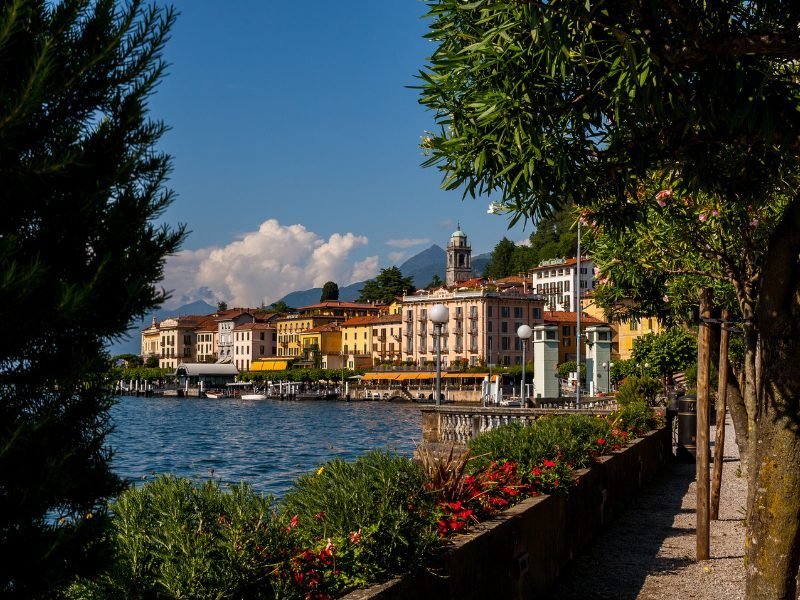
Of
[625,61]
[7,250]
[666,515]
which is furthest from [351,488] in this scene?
[666,515]

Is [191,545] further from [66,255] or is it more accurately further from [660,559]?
[660,559]

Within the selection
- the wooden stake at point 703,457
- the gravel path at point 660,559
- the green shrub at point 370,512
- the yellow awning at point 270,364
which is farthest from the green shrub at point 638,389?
the yellow awning at point 270,364

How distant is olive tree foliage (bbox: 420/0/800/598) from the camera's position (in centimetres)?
582

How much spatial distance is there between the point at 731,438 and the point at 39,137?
3159 centimetres

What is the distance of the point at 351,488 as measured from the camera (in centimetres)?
620

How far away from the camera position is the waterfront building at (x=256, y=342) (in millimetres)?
189750

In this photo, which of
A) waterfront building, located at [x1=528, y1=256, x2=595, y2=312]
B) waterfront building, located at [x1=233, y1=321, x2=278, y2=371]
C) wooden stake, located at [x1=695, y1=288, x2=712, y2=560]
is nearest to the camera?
wooden stake, located at [x1=695, y1=288, x2=712, y2=560]

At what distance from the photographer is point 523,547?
27.3 ft

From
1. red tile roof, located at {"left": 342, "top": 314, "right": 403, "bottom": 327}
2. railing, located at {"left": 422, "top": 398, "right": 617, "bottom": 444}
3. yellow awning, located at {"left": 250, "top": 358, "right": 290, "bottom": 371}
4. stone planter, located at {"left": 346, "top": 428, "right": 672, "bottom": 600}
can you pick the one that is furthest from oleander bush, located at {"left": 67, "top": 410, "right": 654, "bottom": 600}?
yellow awning, located at {"left": 250, "top": 358, "right": 290, "bottom": 371}

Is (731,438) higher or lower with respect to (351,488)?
lower

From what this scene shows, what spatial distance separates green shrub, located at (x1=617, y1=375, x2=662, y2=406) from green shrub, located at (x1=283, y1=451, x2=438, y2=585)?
21.2 m

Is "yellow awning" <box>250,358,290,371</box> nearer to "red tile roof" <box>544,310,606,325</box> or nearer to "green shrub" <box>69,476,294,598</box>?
"red tile roof" <box>544,310,606,325</box>

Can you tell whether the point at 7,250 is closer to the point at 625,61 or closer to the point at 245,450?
the point at 625,61

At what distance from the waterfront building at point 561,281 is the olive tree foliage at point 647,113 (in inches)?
5912
